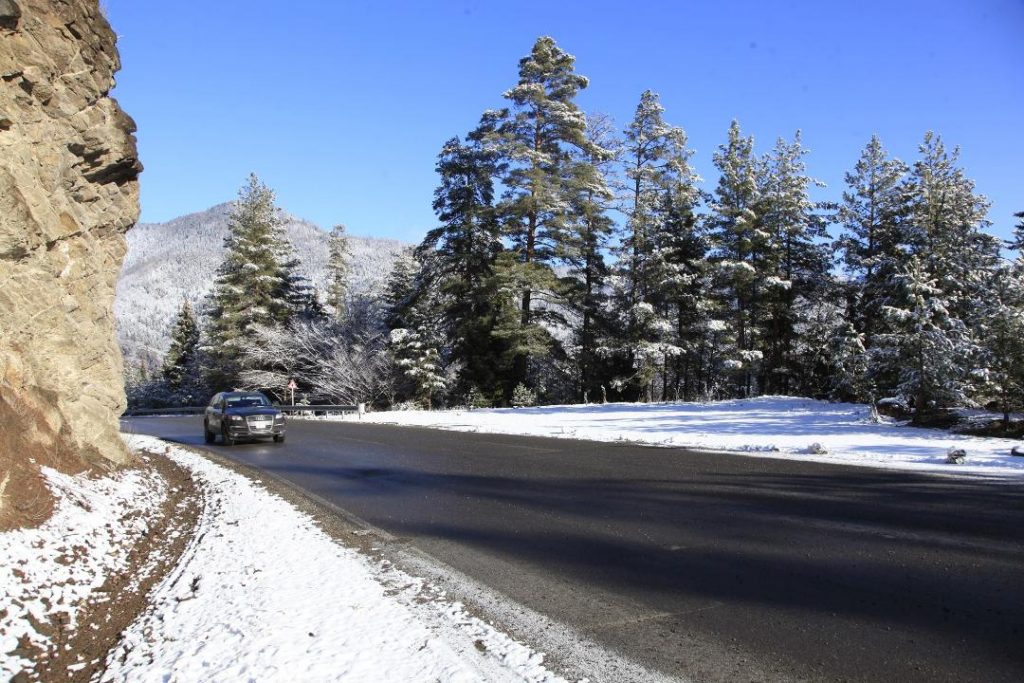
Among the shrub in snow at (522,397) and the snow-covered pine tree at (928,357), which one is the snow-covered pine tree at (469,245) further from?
the snow-covered pine tree at (928,357)

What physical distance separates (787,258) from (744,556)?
123ft

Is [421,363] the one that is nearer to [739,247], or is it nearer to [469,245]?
[469,245]

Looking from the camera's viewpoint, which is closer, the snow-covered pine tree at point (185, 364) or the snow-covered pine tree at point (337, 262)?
the snow-covered pine tree at point (185, 364)

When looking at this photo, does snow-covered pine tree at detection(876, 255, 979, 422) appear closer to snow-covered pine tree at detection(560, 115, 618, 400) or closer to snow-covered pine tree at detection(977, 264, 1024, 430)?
snow-covered pine tree at detection(977, 264, 1024, 430)

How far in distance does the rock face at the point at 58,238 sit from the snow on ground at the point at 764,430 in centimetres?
1292

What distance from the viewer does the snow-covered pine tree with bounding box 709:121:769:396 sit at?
37.5 meters

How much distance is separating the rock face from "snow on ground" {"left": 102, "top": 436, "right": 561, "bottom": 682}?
2.03 m

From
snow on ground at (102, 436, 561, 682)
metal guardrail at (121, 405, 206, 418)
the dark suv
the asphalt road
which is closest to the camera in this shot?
snow on ground at (102, 436, 561, 682)

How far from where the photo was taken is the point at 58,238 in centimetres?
1063

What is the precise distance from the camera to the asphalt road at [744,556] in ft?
14.0

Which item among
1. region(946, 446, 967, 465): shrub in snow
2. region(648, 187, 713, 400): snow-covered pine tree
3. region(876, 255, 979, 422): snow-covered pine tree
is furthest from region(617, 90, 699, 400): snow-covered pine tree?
region(946, 446, 967, 465): shrub in snow

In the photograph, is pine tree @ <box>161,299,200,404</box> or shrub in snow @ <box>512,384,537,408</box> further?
pine tree @ <box>161,299,200,404</box>

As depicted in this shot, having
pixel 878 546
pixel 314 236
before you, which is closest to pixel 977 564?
pixel 878 546

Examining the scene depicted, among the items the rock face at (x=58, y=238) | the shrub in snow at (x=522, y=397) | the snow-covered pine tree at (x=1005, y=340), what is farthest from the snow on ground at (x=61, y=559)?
the shrub in snow at (x=522, y=397)
